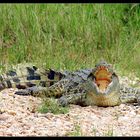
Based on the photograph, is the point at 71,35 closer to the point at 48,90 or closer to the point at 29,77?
the point at 29,77

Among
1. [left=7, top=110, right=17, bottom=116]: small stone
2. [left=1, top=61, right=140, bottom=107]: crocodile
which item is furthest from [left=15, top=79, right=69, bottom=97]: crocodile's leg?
[left=7, top=110, right=17, bottom=116]: small stone

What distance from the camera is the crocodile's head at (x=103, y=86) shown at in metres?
8.05

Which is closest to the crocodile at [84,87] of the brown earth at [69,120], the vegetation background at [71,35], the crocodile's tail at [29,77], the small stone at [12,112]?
the crocodile's tail at [29,77]

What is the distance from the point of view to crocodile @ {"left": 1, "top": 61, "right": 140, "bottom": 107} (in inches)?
320

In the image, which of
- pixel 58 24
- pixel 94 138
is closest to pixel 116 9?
pixel 58 24

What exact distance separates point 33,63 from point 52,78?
947 millimetres

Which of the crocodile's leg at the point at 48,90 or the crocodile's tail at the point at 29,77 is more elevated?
the crocodile's tail at the point at 29,77

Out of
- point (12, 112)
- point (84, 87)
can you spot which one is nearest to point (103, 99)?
point (84, 87)

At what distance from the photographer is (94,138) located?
6.37m

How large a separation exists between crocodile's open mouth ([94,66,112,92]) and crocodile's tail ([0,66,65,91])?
43.5 inches

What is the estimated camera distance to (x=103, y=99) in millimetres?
8195

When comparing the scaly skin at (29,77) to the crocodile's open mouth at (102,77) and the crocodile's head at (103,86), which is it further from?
the crocodile's open mouth at (102,77)

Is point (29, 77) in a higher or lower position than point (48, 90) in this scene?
higher

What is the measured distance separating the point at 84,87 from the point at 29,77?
1.23 metres
